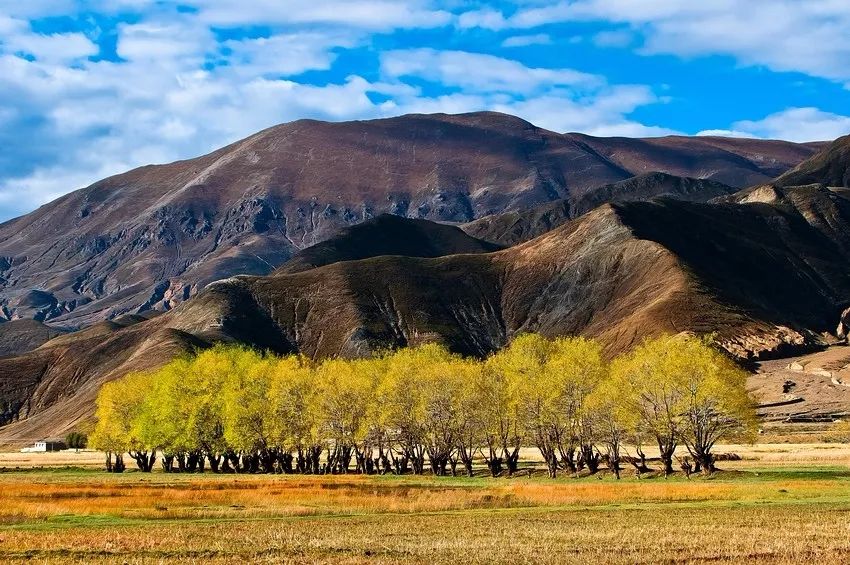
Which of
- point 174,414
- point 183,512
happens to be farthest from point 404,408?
point 183,512

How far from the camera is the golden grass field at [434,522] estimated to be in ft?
111

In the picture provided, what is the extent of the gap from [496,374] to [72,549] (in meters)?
72.5

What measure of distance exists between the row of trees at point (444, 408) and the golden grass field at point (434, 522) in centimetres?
1163

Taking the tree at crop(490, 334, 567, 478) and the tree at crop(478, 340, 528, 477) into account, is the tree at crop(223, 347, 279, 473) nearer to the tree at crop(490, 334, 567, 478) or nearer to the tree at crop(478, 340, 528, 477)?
the tree at crop(478, 340, 528, 477)

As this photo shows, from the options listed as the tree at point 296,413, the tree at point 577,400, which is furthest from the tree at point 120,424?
the tree at point 577,400

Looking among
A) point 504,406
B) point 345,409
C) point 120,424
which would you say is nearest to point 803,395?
point 504,406

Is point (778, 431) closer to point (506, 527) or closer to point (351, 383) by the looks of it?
point (351, 383)

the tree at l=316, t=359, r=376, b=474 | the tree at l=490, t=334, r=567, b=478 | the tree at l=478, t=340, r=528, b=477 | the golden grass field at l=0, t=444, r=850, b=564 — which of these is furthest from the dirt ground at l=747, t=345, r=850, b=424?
the golden grass field at l=0, t=444, r=850, b=564

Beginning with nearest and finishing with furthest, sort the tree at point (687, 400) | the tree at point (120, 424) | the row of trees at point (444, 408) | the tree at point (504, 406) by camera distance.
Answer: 1. the tree at point (687, 400)
2. the row of trees at point (444, 408)
3. the tree at point (504, 406)
4. the tree at point (120, 424)

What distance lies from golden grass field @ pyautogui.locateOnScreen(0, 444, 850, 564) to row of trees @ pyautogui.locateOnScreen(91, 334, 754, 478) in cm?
1163

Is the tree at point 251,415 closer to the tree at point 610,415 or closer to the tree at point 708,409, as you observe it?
the tree at point 610,415

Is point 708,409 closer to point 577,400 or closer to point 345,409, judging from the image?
point 577,400

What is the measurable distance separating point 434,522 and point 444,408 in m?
56.6

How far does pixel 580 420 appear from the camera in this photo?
3787 inches
